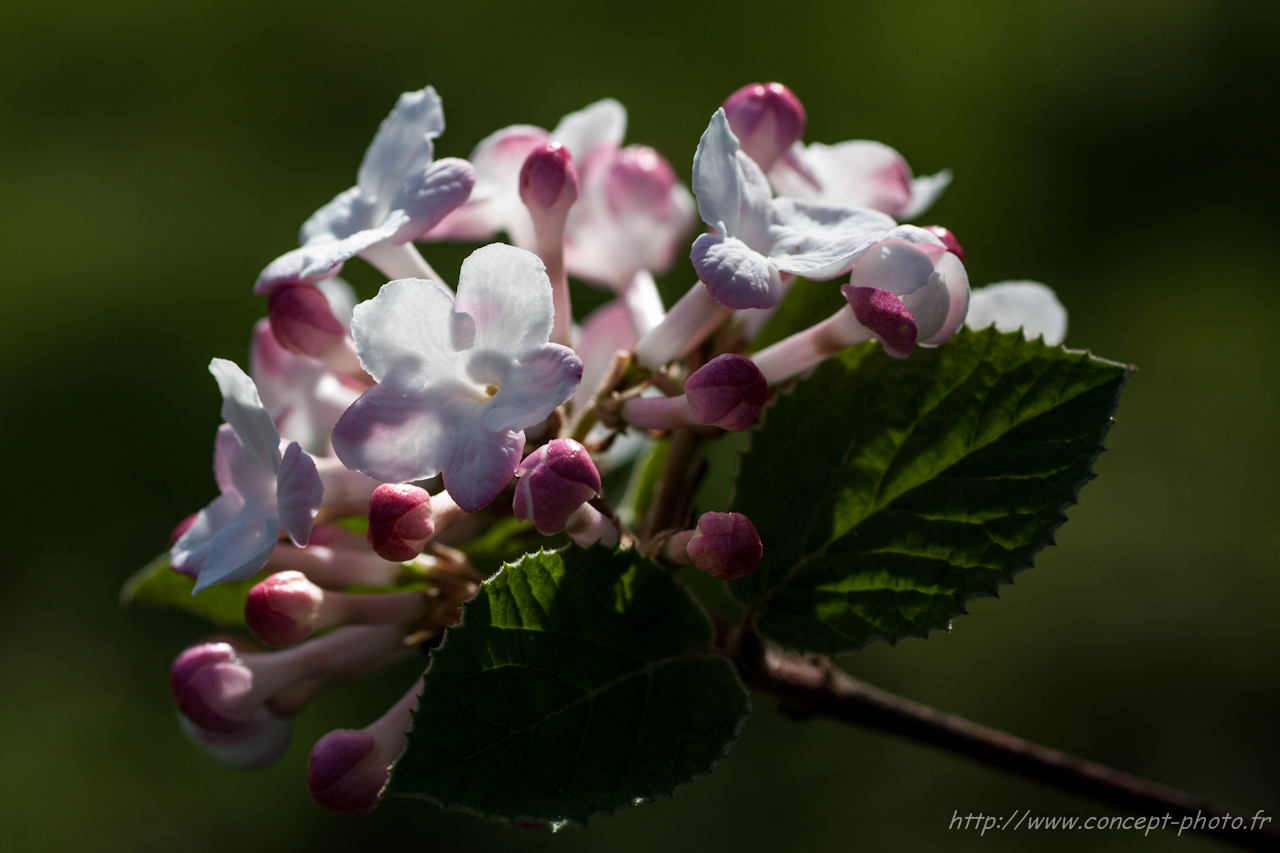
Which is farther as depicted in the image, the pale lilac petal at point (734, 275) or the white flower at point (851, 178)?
the white flower at point (851, 178)

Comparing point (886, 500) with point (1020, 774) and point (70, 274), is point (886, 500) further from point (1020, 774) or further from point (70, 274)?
point (70, 274)

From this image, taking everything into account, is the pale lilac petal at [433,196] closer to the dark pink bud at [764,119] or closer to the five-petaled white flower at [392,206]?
the five-petaled white flower at [392,206]

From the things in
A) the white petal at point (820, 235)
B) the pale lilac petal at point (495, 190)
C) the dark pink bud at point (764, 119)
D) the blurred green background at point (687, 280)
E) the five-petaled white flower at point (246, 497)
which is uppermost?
the dark pink bud at point (764, 119)

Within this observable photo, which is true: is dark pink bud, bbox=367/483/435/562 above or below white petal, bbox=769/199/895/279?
below

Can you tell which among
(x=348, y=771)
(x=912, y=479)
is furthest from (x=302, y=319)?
(x=912, y=479)

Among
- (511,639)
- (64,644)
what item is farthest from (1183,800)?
(64,644)

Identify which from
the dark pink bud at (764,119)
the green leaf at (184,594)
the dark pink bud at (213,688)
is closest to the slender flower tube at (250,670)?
the dark pink bud at (213,688)

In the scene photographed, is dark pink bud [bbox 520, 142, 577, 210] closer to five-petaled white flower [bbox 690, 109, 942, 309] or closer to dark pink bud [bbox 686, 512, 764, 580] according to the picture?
five-petaled white flower [bbox 690, 109, 942, 309]

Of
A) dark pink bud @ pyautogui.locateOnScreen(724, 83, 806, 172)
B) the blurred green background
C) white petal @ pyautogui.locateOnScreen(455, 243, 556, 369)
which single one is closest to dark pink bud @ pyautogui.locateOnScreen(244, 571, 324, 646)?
white petal @ pyautogui.locateOnScreen(455, 243, 556, 369)
